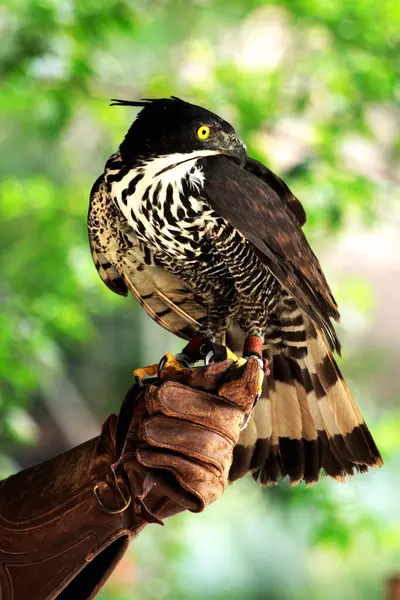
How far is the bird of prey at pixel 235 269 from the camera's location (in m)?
1.79

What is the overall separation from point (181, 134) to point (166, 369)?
531 mm

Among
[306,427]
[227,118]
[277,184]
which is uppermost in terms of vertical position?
[227,118]

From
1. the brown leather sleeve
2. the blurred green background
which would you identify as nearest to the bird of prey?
the brown leather sleeve

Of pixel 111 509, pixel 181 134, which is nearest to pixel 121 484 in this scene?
pixel 111 509

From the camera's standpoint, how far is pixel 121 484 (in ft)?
5.64

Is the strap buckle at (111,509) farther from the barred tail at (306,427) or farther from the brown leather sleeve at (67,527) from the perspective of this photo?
the barred tail at (306,427)

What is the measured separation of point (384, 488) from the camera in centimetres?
704

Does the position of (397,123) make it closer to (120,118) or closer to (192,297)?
(120,118)

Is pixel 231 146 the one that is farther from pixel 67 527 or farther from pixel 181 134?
pixel 67 527

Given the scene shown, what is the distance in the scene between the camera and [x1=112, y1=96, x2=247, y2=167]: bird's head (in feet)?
5.78

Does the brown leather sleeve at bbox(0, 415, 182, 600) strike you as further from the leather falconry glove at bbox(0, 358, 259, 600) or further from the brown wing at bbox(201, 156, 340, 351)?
the brown wing at bbox(201, 156, 340, 351)

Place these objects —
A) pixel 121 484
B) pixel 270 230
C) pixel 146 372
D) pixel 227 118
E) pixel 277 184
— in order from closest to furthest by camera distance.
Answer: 1. pixel 121 484
2. pixel 270 230
3. pixel 146 372
4. pixel 277 184
5. pixel 227 118

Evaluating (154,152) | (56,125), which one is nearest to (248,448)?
(154,152)

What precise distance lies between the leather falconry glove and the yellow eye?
483 millimetres
